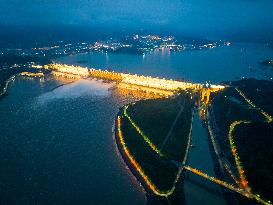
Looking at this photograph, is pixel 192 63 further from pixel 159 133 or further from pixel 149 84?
pixel 159 133

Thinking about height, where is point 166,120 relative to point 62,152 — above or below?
above

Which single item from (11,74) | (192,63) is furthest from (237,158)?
(192,63)

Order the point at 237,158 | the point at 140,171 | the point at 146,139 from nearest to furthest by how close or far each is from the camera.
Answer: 1. the point at 140,171
2. the point at 237,158
3. the point at 146,139

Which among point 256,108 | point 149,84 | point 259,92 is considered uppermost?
point 256,108

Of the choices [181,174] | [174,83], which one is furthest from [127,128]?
[174,83]

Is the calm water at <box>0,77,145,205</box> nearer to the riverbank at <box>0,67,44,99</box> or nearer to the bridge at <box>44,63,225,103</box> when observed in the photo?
the bridge at <box>44,63,225,103</box>

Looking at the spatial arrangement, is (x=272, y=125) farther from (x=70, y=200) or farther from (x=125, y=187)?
(x=70, y=200)

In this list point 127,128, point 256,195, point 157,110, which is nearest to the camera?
point 256,195
